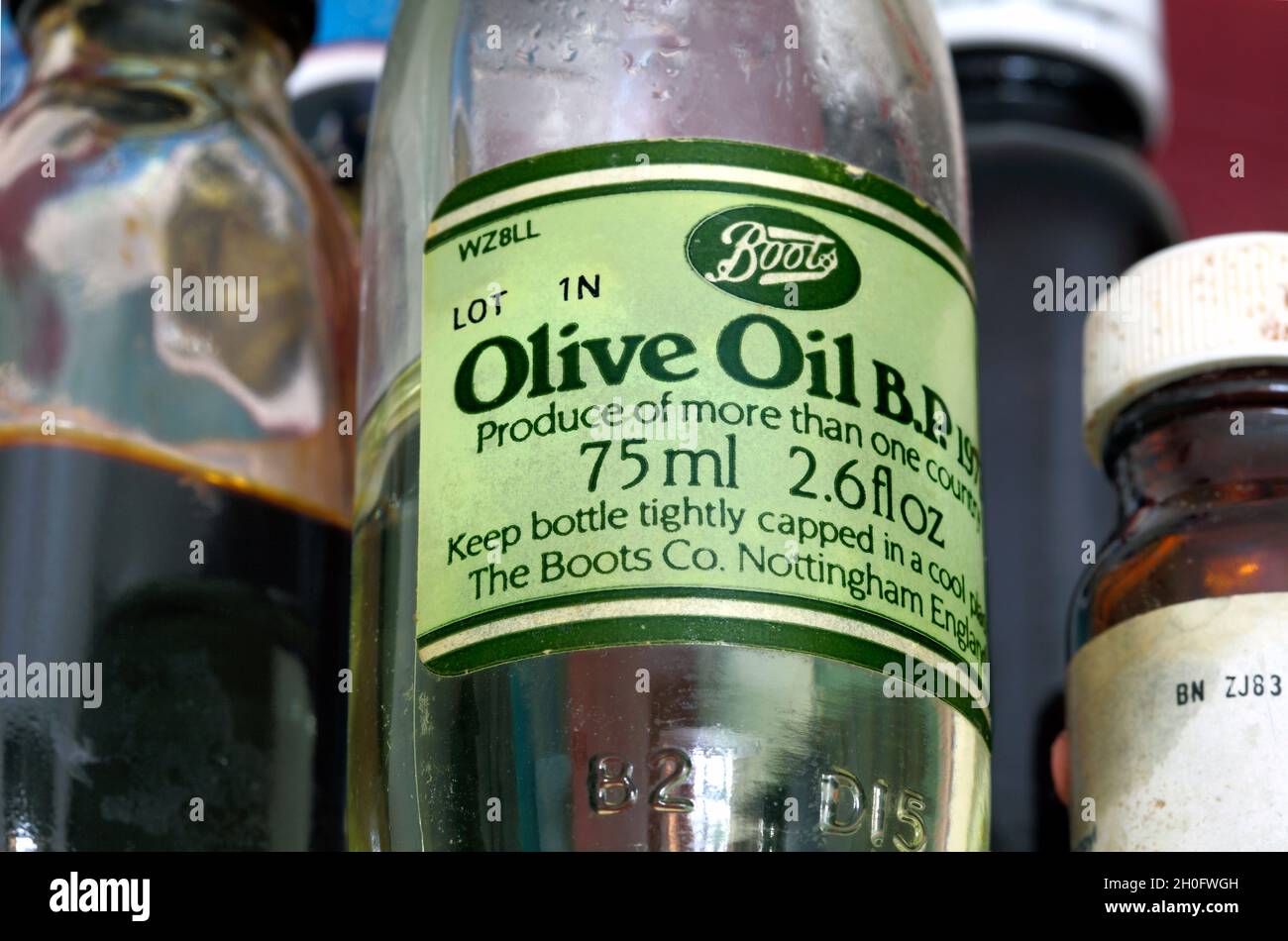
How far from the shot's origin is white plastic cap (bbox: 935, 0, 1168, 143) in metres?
0.83

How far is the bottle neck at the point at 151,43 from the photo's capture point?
712 millimetres

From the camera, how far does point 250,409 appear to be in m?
0.67

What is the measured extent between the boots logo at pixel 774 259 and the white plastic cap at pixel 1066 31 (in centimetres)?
31

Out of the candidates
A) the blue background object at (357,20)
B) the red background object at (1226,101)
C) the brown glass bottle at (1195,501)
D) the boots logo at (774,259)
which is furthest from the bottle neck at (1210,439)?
the red background object at (1226,101)

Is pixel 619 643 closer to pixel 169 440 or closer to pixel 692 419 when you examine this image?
pixel 692 419

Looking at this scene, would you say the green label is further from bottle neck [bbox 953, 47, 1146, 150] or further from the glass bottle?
bottle neck [bbox 953, 47, 1146, 150]

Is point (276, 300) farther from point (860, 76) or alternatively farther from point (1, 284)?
point (860, 76)

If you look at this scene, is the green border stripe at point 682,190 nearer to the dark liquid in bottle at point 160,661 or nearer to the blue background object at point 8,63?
the dark liquid in bottle at point 160,661

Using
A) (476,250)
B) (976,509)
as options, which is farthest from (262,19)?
(976,509)

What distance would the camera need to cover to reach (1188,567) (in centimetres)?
56

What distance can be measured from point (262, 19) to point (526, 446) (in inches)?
10.9

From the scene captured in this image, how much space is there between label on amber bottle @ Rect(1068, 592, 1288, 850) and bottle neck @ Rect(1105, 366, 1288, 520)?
49mm

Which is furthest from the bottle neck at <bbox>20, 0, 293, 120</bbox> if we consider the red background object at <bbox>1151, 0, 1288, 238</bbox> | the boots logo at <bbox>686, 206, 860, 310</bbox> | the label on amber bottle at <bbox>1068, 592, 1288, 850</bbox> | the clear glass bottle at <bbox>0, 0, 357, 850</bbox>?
the red background object at <bbox>1151, 0, 1288, 238</bbox>
